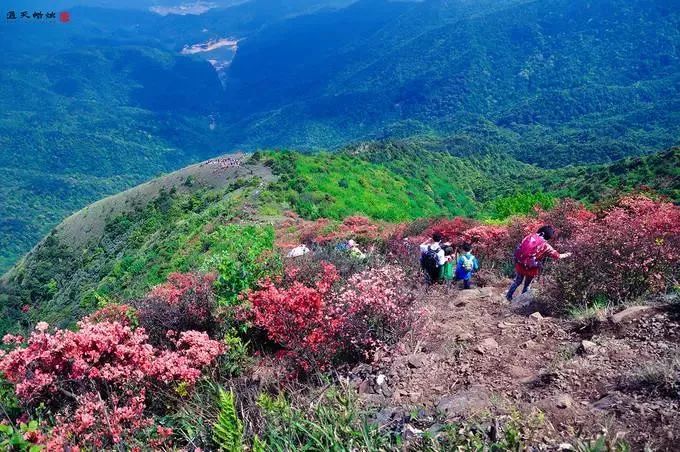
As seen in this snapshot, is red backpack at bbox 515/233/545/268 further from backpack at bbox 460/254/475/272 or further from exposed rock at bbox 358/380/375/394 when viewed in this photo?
exposed rock at bbox 358/380/375/394

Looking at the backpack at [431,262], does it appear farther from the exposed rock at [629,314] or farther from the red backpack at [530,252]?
the exposed rock at [629,314]

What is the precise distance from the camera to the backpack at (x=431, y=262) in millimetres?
10438

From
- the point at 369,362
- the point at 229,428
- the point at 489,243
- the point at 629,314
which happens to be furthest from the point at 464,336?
the point at 489,243

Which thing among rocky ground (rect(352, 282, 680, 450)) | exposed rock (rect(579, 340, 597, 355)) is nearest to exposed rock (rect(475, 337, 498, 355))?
rocky ground (rect(352, 282, 680, 450))

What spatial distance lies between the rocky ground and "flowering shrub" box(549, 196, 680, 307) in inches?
28.3

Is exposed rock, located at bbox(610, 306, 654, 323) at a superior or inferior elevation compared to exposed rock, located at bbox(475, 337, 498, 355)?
superior

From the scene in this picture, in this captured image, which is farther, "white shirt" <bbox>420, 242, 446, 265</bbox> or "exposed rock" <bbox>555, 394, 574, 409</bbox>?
"white shirt" <bbox>420, 242, 446, 265</bbox>

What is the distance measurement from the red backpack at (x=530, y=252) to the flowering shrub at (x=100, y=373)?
18.5ft

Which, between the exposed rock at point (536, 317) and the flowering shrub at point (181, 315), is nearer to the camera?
the exposed rock at point (536, 317)

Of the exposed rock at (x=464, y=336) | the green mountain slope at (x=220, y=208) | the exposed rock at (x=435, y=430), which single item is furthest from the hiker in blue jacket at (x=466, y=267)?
the green mountain slope at (x=220, y=208)

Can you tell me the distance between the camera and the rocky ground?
13.0 feet

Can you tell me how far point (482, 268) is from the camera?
1221 centimetres

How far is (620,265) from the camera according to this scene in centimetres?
702

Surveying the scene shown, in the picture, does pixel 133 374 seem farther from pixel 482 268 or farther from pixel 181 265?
pixel 181 265
